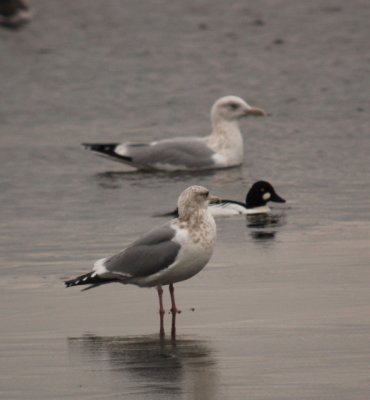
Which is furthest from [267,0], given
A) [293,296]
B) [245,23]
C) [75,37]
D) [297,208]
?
[293,296]

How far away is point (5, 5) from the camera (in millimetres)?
42219

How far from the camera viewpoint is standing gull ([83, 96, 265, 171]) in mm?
19438

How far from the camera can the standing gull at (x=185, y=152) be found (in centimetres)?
1944

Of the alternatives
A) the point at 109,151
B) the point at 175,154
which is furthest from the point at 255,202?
the point at 109,151

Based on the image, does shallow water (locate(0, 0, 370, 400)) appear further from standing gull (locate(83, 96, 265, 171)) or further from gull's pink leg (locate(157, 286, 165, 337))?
standing gull (locate(83, 96, 265, 171))

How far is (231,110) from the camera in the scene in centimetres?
2036

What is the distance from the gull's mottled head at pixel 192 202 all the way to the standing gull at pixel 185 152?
866cm

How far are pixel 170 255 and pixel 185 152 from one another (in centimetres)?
908

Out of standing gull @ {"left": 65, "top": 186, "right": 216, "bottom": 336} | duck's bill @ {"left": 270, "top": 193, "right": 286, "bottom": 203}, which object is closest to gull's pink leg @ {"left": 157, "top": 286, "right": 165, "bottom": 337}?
standing gull @ {"left": 65, "top": 186, "right": 216, "bottom": 336}

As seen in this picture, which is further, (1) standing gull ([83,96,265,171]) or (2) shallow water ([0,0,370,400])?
(1) standing gull ([83,96,265,171])

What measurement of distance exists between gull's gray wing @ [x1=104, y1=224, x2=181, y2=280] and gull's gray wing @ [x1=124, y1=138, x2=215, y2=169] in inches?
340

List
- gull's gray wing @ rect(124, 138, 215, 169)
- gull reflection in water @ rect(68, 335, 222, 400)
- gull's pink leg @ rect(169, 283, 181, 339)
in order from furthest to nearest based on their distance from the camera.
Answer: gull's gray wing @ rect(124, 138, 215, 169)
gull's pink leg @ rect(169, 283, 181, 339)
gull reflection in water @ rect(68, 335, 222, 400)

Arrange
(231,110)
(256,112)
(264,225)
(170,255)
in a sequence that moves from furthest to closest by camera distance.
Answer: (231,110) < (256,112) < (264,225) < (170,255)

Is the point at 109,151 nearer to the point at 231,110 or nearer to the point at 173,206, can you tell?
the point at 231,110
